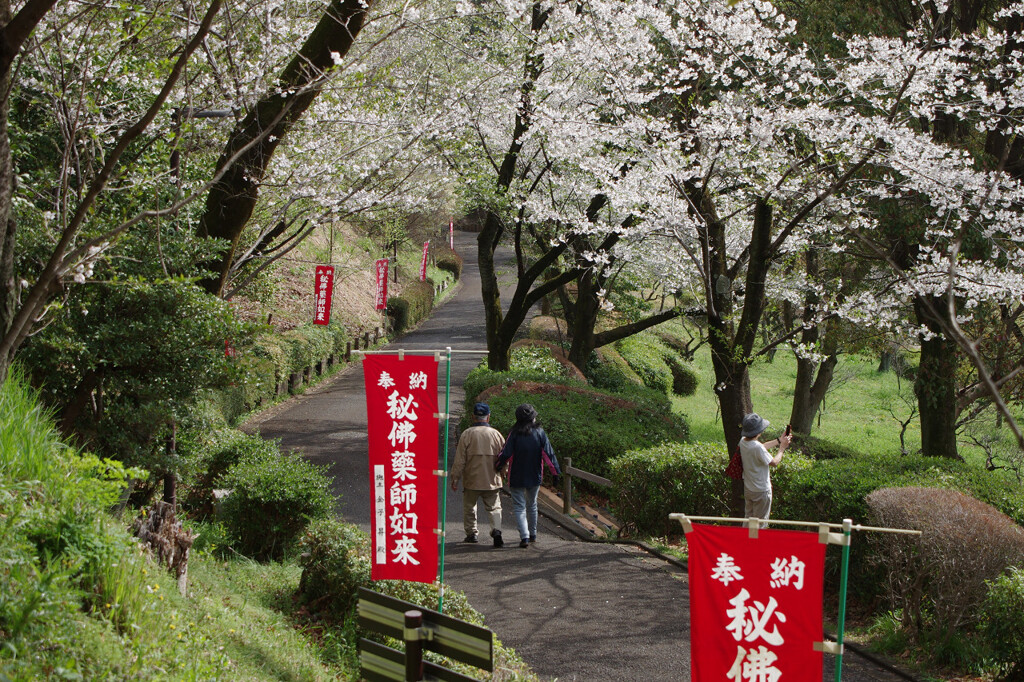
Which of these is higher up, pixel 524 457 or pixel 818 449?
pixel 524 457

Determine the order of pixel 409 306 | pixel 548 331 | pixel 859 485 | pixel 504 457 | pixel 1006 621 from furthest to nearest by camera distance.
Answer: pixel 409 306 → pixel 548 331 → pixel 504 457 → pixel 859 485 → pixel 1006 621

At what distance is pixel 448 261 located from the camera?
51969mm

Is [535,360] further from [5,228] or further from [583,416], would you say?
[5,228]

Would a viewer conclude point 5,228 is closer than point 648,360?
Yes

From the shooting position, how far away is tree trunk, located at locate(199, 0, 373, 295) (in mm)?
7598

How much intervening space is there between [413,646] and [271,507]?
4.48 meters

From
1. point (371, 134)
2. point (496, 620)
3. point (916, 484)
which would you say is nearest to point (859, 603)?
point (916, 484)

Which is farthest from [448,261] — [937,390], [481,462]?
[481,462]

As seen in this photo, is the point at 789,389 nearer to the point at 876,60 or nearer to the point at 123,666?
the point at 876,60

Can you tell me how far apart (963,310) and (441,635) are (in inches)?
471

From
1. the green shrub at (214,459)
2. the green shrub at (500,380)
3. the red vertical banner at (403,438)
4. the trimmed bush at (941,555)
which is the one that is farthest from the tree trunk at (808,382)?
the red vertical banner at (403,438)

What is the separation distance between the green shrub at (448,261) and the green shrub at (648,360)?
21462 mm

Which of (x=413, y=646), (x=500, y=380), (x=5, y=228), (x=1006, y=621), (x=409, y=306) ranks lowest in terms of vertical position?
(x=1006, y=621)

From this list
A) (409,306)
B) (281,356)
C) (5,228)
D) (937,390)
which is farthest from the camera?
(409,306)
